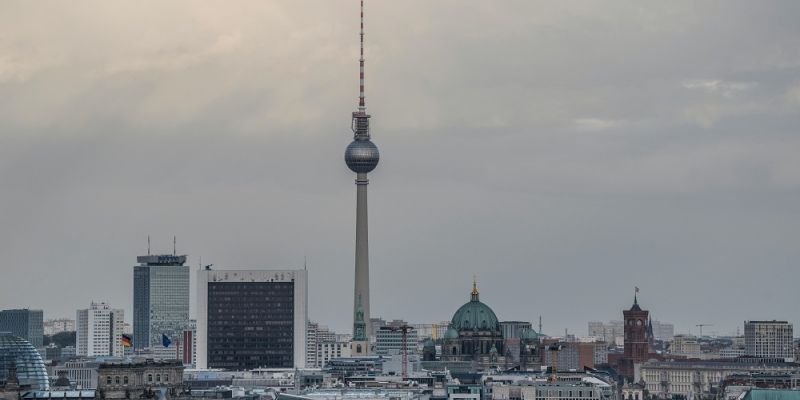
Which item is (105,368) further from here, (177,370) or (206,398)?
(206,398)

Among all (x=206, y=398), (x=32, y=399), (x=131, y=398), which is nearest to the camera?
(x=131, y=398)

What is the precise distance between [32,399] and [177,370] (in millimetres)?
9931

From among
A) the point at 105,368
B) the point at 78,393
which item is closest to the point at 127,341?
the point at 78,393

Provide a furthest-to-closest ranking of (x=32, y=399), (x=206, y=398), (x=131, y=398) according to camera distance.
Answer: (x=206, y=398) → (x=32, y=399) → (x=131, y=398)

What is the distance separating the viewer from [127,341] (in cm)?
18675

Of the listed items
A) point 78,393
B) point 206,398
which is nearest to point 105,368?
point 78,393

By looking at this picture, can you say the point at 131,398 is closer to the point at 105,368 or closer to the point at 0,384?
the point at 105,368

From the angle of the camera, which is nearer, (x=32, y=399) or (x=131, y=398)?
(x=131, y=398)

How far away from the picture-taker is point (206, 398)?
19725cm

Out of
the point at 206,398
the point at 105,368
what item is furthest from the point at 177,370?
the point at 206,398

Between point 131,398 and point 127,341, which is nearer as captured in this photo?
point 131,398

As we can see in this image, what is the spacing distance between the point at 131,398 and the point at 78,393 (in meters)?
21.2

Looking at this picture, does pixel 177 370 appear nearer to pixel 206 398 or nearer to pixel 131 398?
pixel 131 398

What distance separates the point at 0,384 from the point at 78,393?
16.3 ft
